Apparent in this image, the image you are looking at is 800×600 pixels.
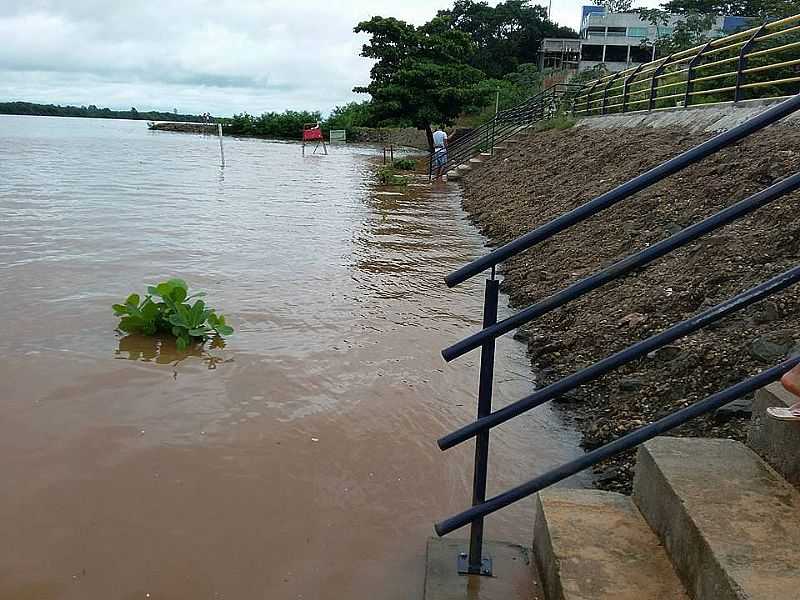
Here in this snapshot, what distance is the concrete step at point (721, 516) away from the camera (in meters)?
1.43

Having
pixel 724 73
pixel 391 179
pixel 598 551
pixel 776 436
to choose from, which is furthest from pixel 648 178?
pixel 391 179

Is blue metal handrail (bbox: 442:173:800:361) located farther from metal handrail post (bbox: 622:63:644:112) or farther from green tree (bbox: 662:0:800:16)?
green tree (bbox: 662:0:800:16)

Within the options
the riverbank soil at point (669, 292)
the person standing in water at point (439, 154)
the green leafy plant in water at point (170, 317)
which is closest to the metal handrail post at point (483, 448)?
the riverbank soil at point (669, 292)

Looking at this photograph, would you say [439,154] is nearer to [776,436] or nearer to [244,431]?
[244,431]

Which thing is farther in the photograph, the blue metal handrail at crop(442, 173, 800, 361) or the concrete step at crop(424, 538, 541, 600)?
the concrete step at crop(424, 538, 541, 600)

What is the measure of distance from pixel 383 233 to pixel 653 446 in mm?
7578

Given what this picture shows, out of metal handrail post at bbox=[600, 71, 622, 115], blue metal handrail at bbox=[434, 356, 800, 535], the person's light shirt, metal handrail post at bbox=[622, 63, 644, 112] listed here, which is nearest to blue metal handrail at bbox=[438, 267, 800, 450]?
blue metal handrail at bbox=[434, 356, 800, 535]

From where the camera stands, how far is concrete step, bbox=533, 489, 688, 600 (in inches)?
65.3

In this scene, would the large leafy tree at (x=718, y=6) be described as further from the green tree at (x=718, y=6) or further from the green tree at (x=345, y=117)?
the green tree at (x=345, y=117)

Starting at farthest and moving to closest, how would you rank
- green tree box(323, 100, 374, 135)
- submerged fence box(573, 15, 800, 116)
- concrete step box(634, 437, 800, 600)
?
green tree box(323, 100, 374, 135) → submerged fence box(573, 15, 800, 116) → concrete step box(634, 437, 800, 600)

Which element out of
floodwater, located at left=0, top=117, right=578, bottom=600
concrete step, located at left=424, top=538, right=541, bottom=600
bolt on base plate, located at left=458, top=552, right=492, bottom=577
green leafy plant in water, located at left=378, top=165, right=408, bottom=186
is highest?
green leafy plant in water, located at left=378, top=165, right=408, bottom=186

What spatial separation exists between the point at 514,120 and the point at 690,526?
19.8 meters

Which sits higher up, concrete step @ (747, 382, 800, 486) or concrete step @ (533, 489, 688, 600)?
concrete step @ (747, 382, 800, 486)

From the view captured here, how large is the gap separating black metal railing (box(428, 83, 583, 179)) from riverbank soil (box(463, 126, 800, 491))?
11867mm
